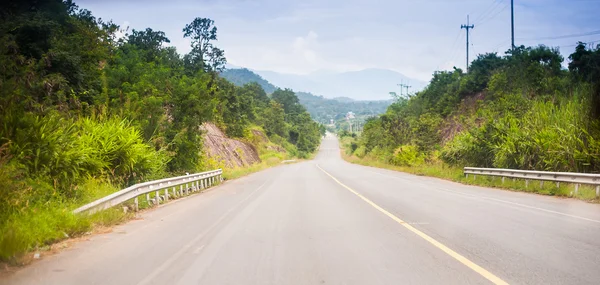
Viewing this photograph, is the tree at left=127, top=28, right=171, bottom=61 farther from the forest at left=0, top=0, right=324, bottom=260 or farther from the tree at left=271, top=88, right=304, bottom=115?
the tree at left=271, top=88, right=304, bottom=115

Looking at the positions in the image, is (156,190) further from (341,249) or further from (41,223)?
(341,249)

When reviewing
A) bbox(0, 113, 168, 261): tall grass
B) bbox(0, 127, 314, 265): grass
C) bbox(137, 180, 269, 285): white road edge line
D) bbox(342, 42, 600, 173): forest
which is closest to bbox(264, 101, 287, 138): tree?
bbox(342, 42, 600, 173): forest

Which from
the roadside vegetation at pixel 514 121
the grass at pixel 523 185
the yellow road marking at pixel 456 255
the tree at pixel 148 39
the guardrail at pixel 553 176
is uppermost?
the tree at pixel 148 39

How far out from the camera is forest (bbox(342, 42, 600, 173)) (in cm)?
1895

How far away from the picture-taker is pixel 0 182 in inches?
340

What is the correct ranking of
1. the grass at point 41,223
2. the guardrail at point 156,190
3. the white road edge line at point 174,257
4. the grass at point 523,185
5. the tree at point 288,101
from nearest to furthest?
the white road edge line at point 174,257 → the grass at point 41,223 → the guardrail at point 156,190 → the grass at point 523,185 → the tree at point 288,101

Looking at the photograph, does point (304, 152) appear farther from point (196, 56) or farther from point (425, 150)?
point (425, 150)

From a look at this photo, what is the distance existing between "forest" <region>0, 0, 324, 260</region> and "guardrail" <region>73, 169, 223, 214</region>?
1.68 feet

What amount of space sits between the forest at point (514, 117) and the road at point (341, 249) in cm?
734

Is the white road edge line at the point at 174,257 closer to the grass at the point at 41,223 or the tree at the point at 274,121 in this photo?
the grass at the point at 41,223

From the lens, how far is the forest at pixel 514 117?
1895cm

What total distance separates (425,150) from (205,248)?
4027cm

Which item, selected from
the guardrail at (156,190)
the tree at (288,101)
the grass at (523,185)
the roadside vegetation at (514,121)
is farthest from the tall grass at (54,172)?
the tree at (288,101)

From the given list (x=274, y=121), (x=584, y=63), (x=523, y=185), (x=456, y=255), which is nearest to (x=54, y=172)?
(x=456, y=255)
